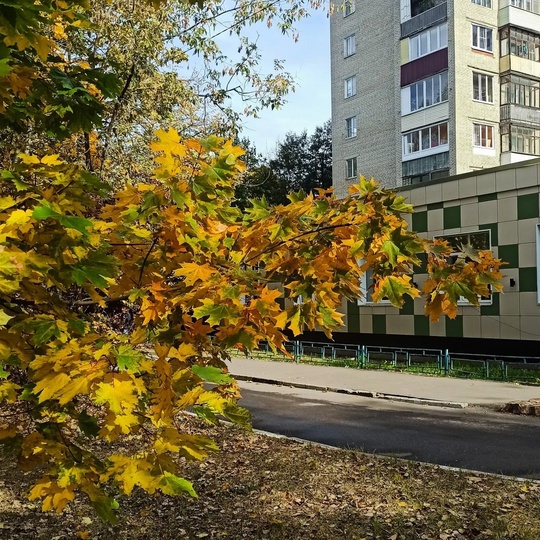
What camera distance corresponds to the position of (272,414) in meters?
10.1

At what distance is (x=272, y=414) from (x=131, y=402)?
8581 millimetres

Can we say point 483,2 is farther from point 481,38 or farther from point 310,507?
point 310,507

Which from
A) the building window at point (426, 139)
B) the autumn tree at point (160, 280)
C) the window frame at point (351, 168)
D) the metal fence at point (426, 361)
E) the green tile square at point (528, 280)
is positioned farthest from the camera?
the window frame at point (351, 168)

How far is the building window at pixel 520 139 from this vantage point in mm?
30047

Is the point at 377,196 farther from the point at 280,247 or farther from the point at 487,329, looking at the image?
the point at 487,329

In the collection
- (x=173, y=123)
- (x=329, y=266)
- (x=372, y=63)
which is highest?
(x=372, y=63)

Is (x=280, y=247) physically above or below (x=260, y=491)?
above

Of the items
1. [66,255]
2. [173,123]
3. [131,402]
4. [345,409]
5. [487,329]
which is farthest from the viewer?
[487,329]

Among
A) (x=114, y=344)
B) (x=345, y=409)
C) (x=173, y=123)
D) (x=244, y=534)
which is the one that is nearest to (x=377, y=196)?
(x=114, y=344)

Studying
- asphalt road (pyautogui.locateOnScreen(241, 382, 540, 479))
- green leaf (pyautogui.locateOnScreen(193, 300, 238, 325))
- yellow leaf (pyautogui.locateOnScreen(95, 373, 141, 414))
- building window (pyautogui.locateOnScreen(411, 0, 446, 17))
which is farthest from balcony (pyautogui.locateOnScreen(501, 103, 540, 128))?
yellow leaf (pyautogui.locateOnScreen(95, 373, 141, 414))

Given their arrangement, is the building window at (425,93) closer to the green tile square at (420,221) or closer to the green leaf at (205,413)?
the green tile square at (420,221)

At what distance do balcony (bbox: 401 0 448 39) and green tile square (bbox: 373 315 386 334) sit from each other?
17986 mm

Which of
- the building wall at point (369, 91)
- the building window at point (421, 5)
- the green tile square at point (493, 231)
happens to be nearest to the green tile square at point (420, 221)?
the green tile square at point (493, 231)

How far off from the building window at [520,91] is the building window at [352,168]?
8.64m
